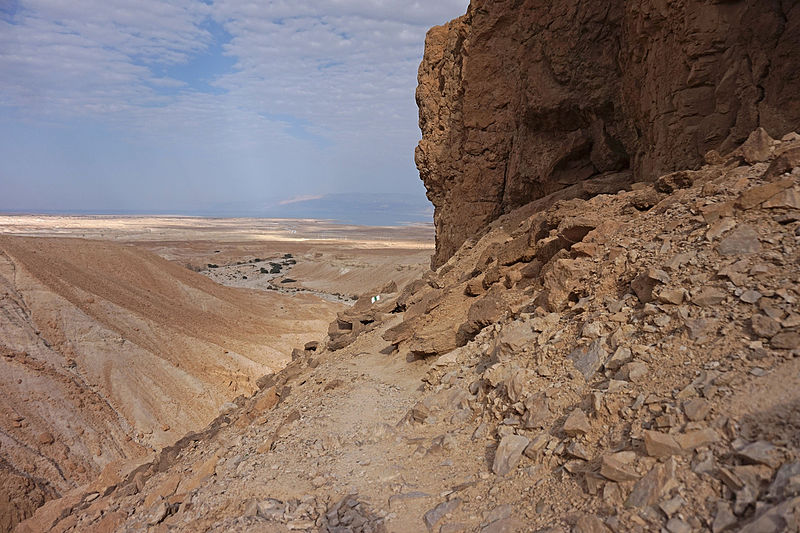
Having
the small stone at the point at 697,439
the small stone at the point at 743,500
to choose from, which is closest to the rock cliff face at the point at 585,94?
the small stone at the point at 697,439

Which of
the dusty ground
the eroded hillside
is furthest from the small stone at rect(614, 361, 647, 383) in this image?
the eroded hillside

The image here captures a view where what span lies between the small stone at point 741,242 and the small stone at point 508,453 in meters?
2.43

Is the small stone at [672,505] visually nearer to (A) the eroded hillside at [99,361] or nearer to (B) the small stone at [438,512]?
(B) the small stone at [438,512]

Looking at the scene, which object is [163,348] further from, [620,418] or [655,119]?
[620,418]

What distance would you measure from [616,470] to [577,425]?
0.68 meters

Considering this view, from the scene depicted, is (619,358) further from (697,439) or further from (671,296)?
(697,439)

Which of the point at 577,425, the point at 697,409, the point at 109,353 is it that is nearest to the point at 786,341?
the point at 697,409

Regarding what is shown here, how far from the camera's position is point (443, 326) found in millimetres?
8719

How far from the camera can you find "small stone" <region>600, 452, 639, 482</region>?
11.8ft

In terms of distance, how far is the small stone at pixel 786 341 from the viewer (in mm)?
3688

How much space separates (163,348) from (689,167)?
1821 centimetres

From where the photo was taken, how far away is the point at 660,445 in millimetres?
3562

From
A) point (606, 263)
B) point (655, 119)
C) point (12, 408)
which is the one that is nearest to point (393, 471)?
point (606, 263)

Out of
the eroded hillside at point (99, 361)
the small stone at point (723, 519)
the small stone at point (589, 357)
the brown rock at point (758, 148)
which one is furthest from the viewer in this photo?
the eroded hillside at point (99, 361)
